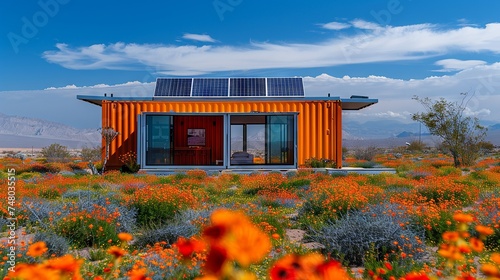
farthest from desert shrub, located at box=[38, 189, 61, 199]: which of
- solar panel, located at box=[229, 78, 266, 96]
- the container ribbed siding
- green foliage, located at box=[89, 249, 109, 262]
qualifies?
solar panel, located at box=[229, 78, 266, 96]

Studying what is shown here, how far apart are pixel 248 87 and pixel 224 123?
336 cm

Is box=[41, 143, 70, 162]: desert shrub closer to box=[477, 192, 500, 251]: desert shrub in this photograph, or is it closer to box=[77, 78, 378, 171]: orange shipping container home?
box=[77, 78, 378, 171]: orange shipping container home

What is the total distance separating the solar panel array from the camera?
83.9ft

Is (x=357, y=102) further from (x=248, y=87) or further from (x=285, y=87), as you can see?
(x=248, y=87)

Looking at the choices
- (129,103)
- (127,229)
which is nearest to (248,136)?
(129,103)

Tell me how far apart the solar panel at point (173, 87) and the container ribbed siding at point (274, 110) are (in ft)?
2.89

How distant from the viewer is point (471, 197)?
40.2ft

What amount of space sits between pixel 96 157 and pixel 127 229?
33418mm

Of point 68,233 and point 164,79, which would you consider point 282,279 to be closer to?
point 68,233

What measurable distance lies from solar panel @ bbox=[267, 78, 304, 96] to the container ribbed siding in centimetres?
96

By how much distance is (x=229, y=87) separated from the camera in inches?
1027

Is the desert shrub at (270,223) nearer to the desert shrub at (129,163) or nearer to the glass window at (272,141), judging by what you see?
the glass window at (272,141)

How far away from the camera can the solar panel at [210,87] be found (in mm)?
25594

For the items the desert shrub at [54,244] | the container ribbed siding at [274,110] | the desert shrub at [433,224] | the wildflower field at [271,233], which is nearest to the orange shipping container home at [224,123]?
the container ribbed siding at [274,110]
